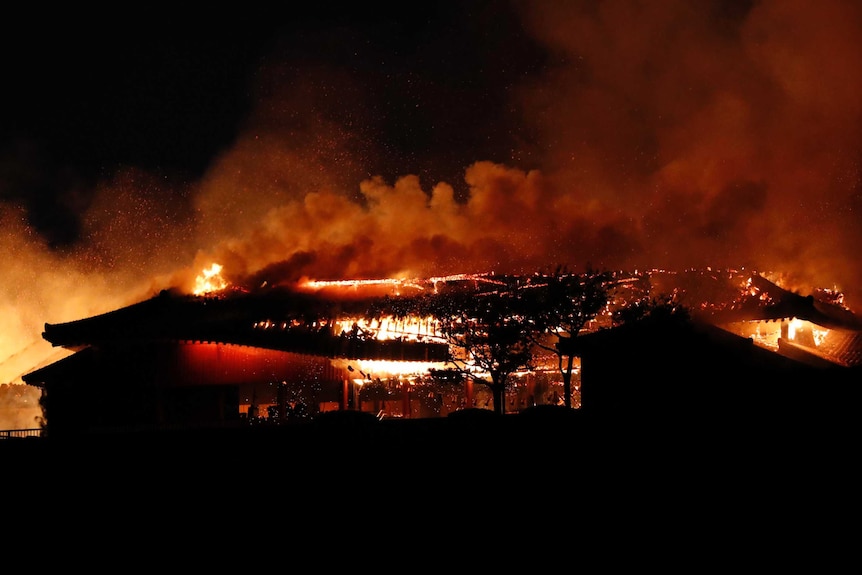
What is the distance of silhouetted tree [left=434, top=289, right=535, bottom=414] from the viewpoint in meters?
24.0

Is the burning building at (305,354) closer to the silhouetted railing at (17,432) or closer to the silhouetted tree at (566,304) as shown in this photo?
the silhouetted railing at (17,432)

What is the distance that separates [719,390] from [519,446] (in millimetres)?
6214

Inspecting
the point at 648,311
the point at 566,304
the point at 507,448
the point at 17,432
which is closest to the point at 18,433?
the point at 17,432

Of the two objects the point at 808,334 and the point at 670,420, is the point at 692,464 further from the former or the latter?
the point at 808,334

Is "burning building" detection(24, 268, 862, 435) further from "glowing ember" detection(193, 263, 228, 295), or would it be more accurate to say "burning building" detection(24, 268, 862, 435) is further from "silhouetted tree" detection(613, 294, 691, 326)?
"glowing ember" detection(193, 263, 228, 295)

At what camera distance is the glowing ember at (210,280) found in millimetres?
40562

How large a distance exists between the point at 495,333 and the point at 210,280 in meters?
22.0

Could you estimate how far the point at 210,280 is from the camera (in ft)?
136

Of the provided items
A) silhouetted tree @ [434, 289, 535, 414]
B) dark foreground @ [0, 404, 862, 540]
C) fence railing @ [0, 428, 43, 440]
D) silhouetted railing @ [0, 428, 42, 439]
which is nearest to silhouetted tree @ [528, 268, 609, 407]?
silhouetted tree @ [434, 289, 535, 414]

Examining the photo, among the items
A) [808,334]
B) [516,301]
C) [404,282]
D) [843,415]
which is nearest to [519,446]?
[843,415]

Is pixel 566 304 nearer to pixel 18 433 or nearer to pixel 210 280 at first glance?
pixel 18 433

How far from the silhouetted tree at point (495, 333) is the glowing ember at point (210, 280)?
58.7ft

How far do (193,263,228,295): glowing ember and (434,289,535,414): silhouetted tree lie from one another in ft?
58.7

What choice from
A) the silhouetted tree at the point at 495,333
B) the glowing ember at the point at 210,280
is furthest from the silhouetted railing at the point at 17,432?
the silhouetted tree at the point at 495,333
